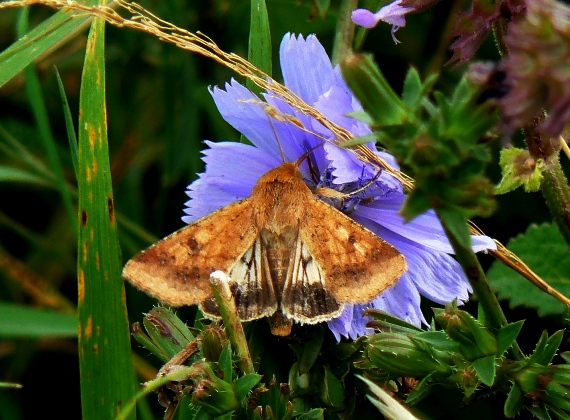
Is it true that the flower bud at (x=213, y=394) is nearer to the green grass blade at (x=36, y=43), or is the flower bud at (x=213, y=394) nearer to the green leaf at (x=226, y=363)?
the green leaf at (x=226, y=363)

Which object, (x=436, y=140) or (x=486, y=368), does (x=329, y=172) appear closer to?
(x=486, y=368)

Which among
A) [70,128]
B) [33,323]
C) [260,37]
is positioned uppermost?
[260,37]

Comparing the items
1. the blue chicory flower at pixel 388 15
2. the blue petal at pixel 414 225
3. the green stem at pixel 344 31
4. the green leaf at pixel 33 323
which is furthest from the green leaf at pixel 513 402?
the green leaf at pixel 33 323

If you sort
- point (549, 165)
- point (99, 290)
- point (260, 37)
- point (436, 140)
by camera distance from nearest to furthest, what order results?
1. point (436, 140)
2. point (549, 165)
3. point (99, 290)
4. point (260, 37)

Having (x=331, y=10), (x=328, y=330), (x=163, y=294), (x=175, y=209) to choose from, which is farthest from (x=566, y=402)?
(x=175, y=209)

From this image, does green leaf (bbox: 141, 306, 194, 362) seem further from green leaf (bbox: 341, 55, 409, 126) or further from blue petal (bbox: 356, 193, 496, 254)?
green leaf (bbox: 341, 55, 409, 126)

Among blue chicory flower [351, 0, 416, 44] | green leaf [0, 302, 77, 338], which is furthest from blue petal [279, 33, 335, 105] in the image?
green leaf [0, 302, 77, 338]

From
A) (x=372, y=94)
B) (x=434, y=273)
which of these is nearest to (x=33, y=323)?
(x=434, y=273)
